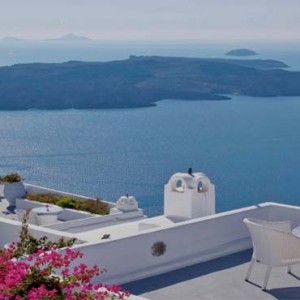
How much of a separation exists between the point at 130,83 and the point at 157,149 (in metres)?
34.7

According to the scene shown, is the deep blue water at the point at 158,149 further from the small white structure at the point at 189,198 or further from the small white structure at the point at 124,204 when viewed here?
the small white structure at the point at 189,198

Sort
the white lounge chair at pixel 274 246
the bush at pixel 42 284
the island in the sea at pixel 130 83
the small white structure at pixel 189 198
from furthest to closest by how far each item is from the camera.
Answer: the island in the sea at pixel 130 83
the small white structure at pixel 189 198
the white lounge chair at pixel 274 246
the bush at pixel 42 284

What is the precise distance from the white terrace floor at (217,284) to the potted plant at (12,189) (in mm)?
7342

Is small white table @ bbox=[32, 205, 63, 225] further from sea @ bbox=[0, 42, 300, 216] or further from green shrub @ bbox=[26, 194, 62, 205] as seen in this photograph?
sea @ bbox=[0, 42, 300, 216]

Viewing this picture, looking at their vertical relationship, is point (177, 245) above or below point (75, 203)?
above

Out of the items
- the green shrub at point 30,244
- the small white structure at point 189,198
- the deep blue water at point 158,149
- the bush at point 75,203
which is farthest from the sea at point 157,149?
the green shrub at point 30,244

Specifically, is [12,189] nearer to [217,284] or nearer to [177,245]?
[177,245]

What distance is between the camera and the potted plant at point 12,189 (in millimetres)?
12320

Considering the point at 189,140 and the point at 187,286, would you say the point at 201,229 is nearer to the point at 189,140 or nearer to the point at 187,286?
the point at 187,286

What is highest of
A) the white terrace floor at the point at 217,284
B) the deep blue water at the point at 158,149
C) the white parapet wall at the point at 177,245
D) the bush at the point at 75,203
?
the white parapet wall at the point at 177,245

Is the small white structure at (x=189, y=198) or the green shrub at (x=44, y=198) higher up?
the small white structure at (x=189, y=198)

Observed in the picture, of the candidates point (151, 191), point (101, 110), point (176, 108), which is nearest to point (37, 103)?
point (101, 110)

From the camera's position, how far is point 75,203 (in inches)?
460

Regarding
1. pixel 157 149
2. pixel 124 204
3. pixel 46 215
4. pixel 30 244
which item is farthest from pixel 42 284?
pixel 157 149
